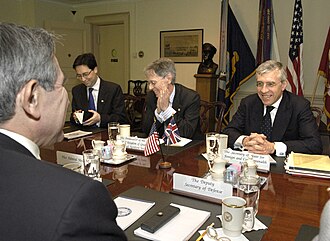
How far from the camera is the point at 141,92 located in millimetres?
5617

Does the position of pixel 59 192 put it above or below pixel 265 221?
above

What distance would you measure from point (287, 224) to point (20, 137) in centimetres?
84

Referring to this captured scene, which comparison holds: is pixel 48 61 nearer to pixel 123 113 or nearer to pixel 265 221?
pixel 265 221

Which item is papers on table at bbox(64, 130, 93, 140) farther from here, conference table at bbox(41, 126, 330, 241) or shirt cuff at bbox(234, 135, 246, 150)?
shirt cuff at bbox(234, 135, 246, 150)

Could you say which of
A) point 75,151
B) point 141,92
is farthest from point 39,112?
point 141,92

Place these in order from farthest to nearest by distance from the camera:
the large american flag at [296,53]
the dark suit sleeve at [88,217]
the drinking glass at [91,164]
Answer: the large american flag at [296,53]
the drinking glass at [91,164]
the dark suit sleeve at [88,217]

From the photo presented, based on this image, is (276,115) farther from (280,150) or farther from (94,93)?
(94,93)

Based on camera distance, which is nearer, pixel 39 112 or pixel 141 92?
pixel 39 112

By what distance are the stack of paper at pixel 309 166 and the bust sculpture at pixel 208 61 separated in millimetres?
3036

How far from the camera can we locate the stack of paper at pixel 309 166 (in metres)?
1.48

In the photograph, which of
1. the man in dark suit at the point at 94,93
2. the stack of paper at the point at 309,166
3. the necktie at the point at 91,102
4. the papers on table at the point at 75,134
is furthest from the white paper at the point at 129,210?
the necktie at the point at 91,102

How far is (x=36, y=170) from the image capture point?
0.57 meters

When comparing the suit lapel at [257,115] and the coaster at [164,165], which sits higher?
the suit lapel at [257,115]

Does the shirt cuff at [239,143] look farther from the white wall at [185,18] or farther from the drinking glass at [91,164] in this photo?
the white wall at [185,18]
